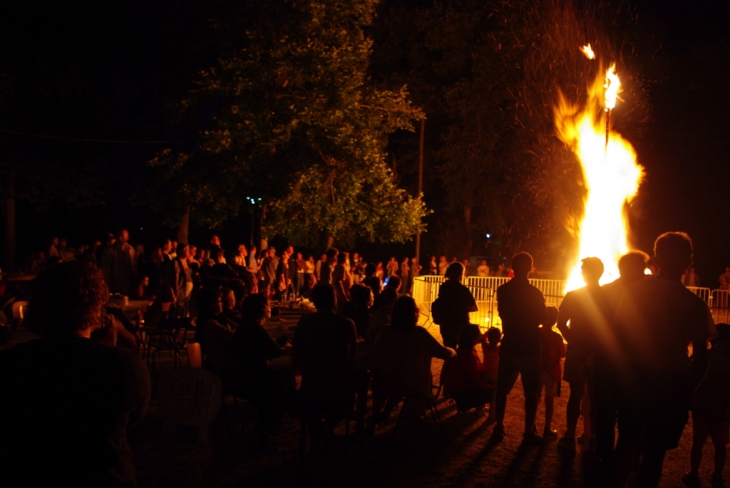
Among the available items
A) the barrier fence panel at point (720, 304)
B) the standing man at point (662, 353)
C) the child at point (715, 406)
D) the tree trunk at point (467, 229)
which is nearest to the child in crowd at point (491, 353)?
the child at point (715, 406)

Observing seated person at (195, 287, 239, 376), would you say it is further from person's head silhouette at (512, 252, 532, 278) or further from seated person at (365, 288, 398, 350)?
person's head silhouette at (512, 252, 532, 278)

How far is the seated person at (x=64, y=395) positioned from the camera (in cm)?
244

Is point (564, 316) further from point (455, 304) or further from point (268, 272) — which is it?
point (268, 272)

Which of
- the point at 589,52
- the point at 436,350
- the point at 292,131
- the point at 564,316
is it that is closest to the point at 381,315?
the point at 436,350

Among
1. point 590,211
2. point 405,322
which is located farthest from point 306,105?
point 405,322

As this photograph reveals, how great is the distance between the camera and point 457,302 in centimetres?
859

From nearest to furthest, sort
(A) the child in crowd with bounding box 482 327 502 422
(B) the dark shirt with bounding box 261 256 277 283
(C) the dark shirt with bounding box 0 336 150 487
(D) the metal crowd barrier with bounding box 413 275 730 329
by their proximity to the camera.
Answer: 1. (C) the dark shirt with bounding box 0 336 150 487
2. (A) the child in crowd with bounding box 482 327 502 422
3. (D) the metal crowd barrier with bounding box 413 275 730 329
4. (B) the dark shirt with bounding box 261 256 277 283

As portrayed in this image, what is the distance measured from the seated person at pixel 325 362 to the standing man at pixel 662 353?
2.38m

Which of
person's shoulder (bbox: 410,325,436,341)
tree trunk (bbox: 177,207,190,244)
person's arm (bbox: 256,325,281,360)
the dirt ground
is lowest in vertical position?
the dirt ground

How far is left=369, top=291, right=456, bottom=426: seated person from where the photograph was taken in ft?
22.0

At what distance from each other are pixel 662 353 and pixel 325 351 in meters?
2.80

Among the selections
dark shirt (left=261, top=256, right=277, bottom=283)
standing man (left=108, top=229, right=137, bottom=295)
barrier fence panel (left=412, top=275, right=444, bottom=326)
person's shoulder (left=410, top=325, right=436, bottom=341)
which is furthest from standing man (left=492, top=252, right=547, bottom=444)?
dark shirt (left=261, top=256, right=277, bottom=283)

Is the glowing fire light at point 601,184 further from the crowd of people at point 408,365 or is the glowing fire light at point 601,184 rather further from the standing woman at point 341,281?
the crowd of people at point 408,365

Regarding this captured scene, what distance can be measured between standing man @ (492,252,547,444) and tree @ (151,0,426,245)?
1465 centimetres
